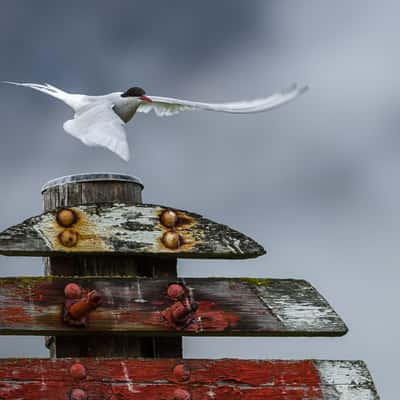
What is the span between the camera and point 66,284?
11.0 ft

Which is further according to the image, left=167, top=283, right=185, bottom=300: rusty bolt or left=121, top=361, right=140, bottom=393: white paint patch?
left=167, top=283, right=185, bottom=300: rusty bolt

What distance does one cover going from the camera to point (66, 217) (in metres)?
3.49

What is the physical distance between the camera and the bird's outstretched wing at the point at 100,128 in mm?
4070

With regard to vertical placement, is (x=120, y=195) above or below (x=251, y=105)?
below

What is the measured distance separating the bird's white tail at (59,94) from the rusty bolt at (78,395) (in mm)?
2191

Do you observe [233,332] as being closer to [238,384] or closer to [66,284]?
[238,384]

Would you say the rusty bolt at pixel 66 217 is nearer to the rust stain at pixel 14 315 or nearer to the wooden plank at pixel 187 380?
the rust stain at pixel 14 315

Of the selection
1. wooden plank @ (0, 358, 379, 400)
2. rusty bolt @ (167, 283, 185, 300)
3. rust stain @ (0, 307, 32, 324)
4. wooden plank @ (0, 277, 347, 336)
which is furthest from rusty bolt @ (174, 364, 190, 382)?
rust stain @ (0, 307, 32, 324)

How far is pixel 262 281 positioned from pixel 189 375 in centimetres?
55

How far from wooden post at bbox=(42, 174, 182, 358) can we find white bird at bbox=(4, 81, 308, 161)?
12.1 inches

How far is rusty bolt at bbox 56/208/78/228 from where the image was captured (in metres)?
3.48

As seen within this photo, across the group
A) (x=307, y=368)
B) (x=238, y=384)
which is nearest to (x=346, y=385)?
(x=307, y=368)

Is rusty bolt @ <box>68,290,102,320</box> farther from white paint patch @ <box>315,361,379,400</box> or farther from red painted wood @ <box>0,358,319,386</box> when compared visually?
white paint patch @ <box>315,361,379,400</box>

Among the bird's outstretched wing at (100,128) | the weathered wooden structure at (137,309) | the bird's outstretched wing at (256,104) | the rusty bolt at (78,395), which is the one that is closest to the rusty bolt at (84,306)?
the weathered wooden structure at (137,309)
